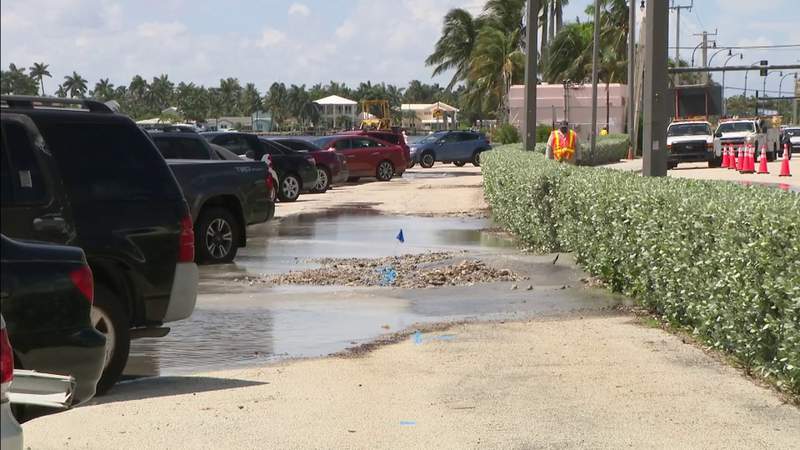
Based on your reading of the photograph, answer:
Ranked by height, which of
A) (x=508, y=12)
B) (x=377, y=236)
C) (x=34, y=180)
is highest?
(x=508, y=12)

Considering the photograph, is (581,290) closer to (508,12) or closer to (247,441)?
(247,441)

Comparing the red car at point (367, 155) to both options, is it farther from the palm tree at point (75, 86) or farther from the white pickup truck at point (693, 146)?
the palm tree at point (75, 86)

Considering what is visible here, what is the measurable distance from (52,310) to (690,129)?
157 ft

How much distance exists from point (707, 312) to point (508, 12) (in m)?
80.7

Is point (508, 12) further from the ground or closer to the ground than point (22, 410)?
further from the ground

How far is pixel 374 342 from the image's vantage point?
1151 centimetres

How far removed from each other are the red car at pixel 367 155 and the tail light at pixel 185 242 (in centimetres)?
3271

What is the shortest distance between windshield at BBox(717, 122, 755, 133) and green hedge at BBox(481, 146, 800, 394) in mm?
38661

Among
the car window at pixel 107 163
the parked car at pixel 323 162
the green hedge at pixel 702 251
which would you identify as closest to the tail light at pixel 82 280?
the car window at pixel 107 163

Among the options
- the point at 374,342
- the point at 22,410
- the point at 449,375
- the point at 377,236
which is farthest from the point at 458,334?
the point at 377,236

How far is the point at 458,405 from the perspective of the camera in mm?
8711

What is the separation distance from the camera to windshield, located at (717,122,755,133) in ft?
→ 178

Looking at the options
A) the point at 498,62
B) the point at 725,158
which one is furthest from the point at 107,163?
the point at 498,62

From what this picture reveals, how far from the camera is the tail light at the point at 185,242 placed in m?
9.83
